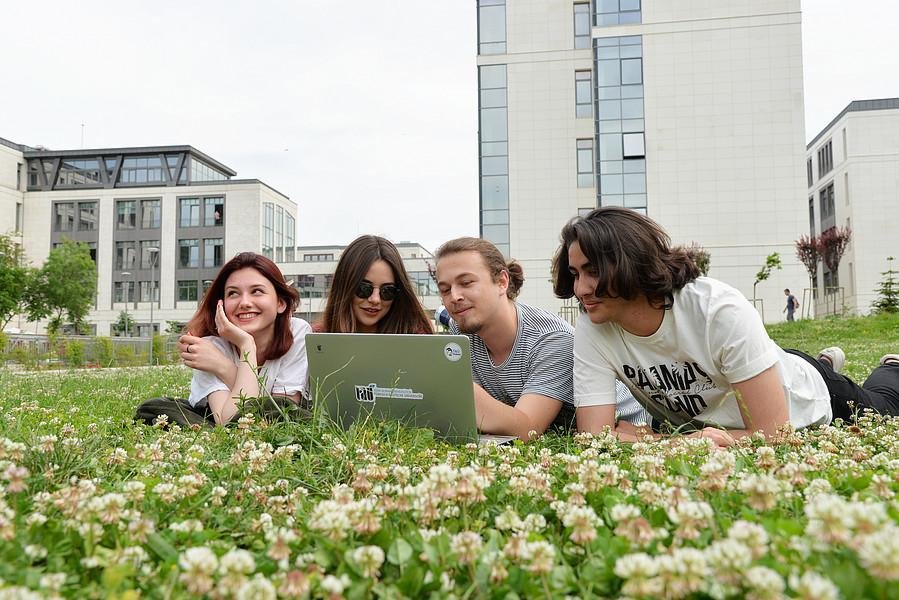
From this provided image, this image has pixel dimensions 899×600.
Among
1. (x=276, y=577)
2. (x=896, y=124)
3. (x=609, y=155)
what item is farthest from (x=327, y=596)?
(x=896, y=124)

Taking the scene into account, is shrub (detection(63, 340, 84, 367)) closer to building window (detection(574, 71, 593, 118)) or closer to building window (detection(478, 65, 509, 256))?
building window (detection(478, 65, 509, 256))

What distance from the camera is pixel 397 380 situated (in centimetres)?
331

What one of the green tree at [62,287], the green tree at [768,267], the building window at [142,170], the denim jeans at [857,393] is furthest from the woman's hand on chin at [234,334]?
the building window at [142,170]

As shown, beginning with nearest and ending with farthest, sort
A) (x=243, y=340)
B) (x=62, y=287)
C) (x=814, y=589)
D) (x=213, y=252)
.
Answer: (x=814, y=589) < (x=243, y=340) < (x=62, y=287) < (x=213, y=252)

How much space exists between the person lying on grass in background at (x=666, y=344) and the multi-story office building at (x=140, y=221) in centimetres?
7051

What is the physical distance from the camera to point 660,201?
115 feet

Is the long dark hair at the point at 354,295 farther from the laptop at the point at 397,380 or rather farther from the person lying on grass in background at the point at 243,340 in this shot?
the laptop at the point at 397,380

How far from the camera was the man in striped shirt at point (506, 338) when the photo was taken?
412 cm

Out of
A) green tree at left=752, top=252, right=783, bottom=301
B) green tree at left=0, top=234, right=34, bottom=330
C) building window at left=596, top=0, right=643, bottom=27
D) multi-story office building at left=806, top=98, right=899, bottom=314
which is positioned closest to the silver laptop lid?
green tree at left=752, top=252, right=783, bottom=301

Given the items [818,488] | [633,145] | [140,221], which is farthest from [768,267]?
[140,221]

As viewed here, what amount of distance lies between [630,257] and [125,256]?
76.6 metres

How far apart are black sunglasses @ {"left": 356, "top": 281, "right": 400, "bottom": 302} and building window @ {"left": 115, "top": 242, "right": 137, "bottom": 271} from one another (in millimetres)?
74494

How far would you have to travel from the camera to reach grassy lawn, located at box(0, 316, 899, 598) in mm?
1048

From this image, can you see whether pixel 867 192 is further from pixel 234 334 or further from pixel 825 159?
pixel 234 334
